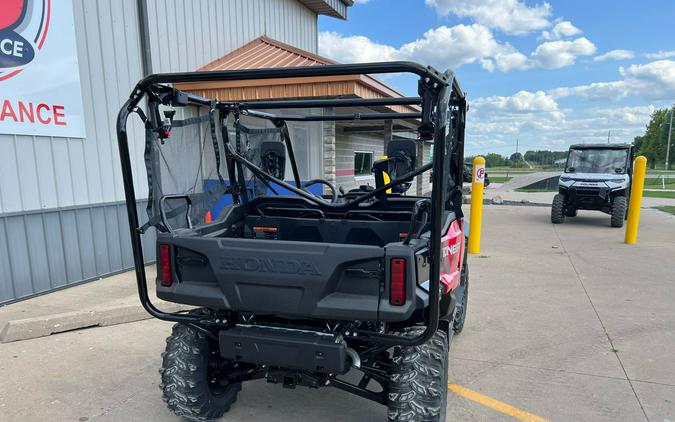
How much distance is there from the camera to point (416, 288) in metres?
2.13

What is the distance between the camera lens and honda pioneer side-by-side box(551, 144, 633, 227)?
10.8 m

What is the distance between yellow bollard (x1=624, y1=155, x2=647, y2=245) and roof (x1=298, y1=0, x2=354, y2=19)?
864cm

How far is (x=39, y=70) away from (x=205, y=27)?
3.36 metres

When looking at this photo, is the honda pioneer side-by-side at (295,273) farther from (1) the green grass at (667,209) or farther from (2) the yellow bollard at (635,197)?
(1) the green grass at (667,209)

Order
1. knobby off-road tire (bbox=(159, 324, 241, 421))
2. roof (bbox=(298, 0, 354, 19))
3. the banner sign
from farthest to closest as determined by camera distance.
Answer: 1. roof (bbox=(298, 0, 354, 19))
2. the banner sign
3. knobby off-road tire (bbox=(159, 324, 241, 421))

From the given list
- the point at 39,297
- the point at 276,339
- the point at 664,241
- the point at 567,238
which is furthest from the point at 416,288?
the point at 664,241

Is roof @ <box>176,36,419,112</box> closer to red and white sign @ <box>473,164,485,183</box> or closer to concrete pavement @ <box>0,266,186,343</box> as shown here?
red and white sign @ <box>473,164,485,183</box>

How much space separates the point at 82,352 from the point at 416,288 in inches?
132

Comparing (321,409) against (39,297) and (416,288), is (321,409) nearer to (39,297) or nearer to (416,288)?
(416,288)

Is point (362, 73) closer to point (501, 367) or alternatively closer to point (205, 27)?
point (501, 367)

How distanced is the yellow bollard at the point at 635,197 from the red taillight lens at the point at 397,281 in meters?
8.38

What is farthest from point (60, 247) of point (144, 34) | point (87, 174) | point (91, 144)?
point (144, 34)

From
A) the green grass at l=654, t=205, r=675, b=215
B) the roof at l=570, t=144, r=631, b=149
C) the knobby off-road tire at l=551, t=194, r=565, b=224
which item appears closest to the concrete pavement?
the knobby off-road tire at l=551, t=194, r=565, b=224

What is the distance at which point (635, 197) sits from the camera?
28.7ft
